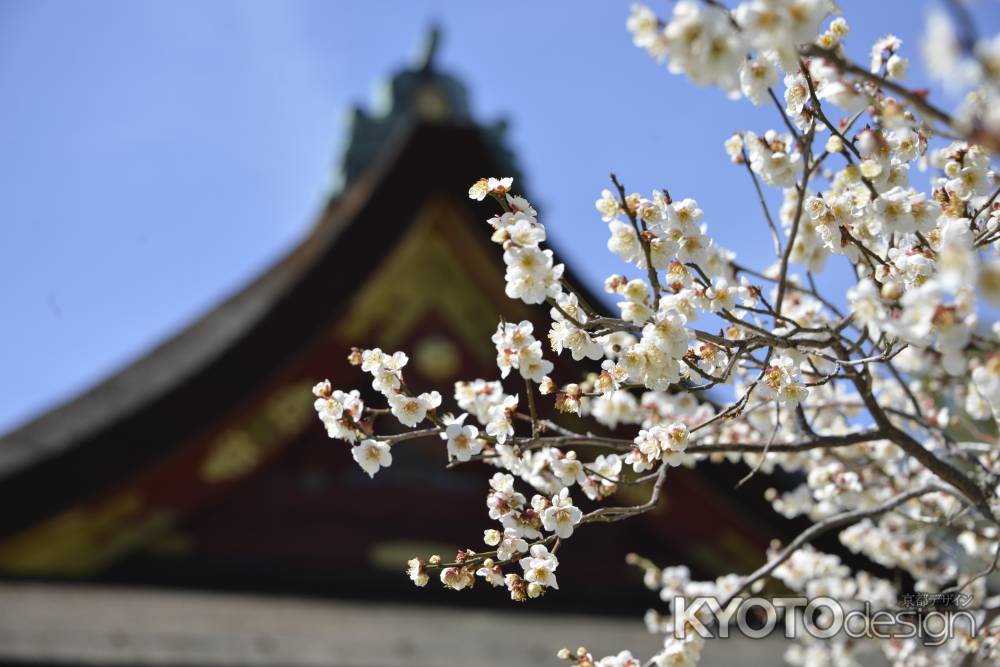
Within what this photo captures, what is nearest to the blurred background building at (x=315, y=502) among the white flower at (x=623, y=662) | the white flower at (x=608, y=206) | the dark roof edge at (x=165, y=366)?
the dark roof edge at (x=165, y=366)

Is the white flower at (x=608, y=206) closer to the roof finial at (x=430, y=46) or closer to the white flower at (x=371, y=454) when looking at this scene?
the white flower at (x=371, y=454)

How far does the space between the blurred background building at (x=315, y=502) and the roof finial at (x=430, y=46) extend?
156 inches

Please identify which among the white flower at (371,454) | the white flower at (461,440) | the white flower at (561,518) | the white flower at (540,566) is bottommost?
the white flower at (540,566)

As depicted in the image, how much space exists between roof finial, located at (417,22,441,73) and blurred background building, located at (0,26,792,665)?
3961 mm

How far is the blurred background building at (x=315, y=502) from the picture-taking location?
182 inches

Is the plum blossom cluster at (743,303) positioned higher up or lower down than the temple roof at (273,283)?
lower down

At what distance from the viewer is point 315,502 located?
17.6 ft

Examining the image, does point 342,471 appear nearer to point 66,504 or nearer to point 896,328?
point 66,504

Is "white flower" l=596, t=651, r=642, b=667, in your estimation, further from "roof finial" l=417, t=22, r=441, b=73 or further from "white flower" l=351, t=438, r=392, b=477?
"roof finial" l=417, t=22, r=441, b=73

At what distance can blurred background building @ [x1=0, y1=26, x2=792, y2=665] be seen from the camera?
4629mm

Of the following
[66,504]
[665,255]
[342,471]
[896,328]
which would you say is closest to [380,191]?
[342,471]

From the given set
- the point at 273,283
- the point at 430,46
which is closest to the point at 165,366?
the point at 273,283

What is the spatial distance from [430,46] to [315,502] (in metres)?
6.03

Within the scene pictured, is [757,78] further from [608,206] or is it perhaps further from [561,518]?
[561,518]
